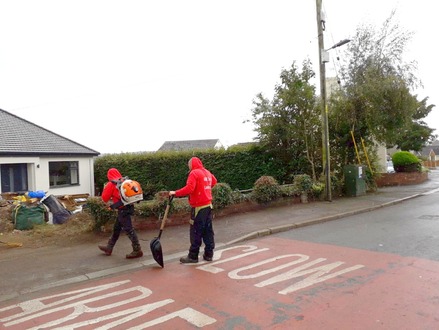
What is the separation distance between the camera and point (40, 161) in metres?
20.3

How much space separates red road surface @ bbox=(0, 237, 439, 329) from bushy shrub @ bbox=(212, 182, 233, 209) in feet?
13.6

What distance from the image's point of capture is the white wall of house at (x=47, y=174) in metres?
19.6

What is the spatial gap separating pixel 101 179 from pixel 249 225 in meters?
15.3

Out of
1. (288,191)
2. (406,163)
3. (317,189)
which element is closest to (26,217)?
(288,191)

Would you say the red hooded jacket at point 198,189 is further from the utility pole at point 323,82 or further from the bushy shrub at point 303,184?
the utility pole at point 323,82

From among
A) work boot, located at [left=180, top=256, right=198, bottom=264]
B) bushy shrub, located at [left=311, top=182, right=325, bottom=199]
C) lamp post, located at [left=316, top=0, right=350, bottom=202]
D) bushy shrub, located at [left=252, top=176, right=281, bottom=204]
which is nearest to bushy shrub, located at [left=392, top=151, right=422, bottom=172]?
bushy shrub, located at [left=311, top=182, right=325, bottom=199]

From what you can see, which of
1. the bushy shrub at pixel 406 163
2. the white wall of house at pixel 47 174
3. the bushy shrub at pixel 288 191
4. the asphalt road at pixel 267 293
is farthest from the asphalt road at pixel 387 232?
the white wall of house at pixel 47 174

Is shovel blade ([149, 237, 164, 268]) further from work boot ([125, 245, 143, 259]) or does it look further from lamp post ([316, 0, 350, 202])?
lamp post ([316, 0, 350, 202])

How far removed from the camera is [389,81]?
47.2ft

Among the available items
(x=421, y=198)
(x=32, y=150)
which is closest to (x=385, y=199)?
(x=421, y=198)

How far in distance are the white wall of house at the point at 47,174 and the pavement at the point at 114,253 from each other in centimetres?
1351

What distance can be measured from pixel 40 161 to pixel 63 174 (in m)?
2.02

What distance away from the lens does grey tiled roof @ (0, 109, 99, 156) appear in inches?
763

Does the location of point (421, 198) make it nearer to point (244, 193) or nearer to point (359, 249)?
point (244, 193)
